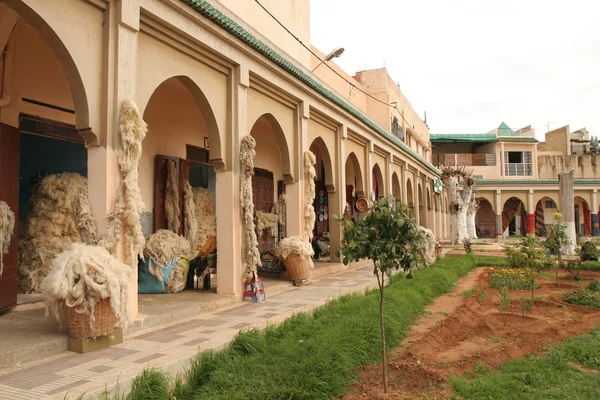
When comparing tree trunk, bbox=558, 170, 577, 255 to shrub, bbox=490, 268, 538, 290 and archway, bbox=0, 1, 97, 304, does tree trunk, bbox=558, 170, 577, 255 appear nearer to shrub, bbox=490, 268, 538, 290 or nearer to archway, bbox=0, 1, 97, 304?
shrub, bbox=490, 268, 538, 290

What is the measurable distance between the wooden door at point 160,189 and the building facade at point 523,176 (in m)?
32.2

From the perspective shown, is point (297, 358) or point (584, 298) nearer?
point (297, 358)

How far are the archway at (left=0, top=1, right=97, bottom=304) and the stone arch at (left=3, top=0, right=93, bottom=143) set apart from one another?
0.01m

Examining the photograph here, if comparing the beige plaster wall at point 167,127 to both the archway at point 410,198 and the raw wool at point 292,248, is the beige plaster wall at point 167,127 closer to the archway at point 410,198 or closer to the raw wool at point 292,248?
the raw wool at point 292,248

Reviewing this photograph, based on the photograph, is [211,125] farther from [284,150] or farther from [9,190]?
[9,190]

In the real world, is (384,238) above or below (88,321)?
above

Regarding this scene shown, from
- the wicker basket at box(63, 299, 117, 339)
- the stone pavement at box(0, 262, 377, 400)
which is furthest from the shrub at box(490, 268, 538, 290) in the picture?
the wicker basket at box(63, 299, 117, 339)

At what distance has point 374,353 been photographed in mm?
5910

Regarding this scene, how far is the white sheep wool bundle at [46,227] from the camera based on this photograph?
7371 mm

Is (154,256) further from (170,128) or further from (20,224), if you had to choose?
(170,128)

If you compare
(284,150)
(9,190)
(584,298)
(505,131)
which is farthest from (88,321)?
(505,131)

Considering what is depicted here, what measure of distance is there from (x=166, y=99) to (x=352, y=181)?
1148 cm

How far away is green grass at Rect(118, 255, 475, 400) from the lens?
171 inches

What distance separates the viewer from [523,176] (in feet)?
128
